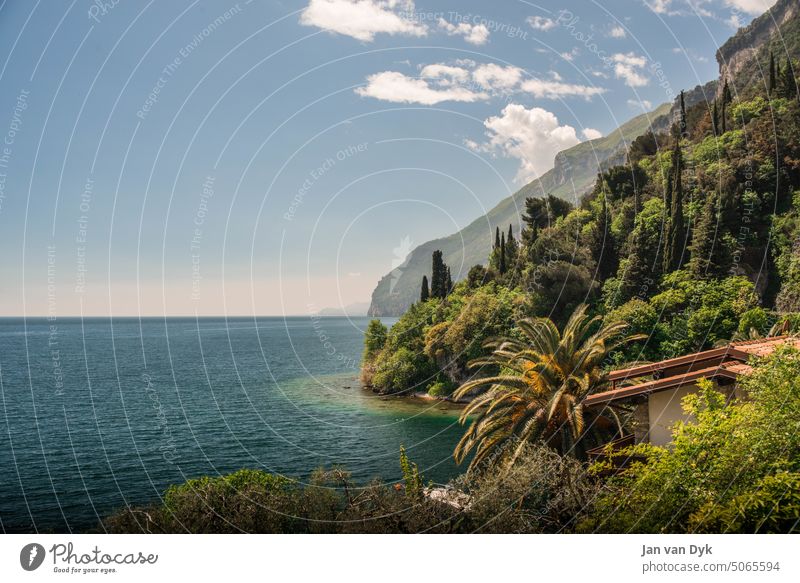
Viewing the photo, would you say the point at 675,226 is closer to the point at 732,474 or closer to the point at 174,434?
the point at 732,474

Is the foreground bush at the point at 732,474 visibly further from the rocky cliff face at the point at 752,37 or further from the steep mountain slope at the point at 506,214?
the rocky cliff face at the point at 752,37

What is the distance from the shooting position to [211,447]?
1437 inches

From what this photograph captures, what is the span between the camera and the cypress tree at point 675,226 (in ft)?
122

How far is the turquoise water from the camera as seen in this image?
27.5 meters

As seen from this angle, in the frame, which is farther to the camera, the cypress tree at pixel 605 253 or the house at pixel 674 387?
the cypress tree at pixel 605 253

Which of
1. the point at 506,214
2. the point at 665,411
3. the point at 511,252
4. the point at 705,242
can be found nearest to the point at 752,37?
the point at 506,214

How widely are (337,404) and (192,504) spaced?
127 ft

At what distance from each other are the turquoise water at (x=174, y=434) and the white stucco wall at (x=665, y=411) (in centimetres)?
1701

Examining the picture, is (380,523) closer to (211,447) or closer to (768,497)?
(768,497)

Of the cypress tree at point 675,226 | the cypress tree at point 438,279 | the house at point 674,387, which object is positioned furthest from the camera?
the cypress tree at point 438,279

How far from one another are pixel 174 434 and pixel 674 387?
125ft

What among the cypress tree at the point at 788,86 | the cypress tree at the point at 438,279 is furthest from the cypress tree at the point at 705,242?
the cypress tree at the point at 438,279

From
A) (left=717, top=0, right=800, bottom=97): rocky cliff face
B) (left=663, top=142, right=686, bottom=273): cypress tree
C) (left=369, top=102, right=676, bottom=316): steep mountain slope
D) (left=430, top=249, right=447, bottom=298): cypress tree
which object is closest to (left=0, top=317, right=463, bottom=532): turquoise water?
(left=430, top=249, right=447, bottom=298): cypress tree
